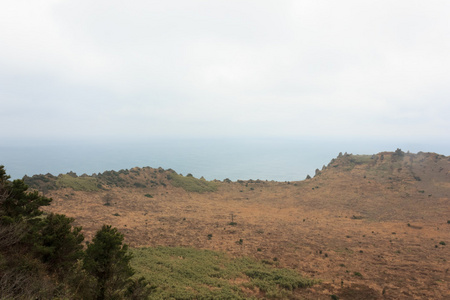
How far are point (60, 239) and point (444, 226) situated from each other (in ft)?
167

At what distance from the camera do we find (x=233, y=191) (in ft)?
208

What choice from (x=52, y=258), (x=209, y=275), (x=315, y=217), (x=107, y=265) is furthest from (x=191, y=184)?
(x=107, y=265)

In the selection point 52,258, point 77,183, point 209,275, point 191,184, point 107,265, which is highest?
point 107,265

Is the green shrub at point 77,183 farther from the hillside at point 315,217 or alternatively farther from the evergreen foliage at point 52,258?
the evergreen foliage at point 52,258

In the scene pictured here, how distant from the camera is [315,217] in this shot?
41.8 m

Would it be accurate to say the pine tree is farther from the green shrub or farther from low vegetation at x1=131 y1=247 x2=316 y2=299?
the green shrub

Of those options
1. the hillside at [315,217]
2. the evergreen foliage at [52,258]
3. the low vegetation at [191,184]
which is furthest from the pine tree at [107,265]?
the low vegetation at [191,184]

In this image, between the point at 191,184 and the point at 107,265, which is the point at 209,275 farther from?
the point at 191,184

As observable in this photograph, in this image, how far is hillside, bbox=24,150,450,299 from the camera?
21328mm

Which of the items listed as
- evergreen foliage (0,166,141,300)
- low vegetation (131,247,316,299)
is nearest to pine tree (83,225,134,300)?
evergreen foliage (0,166,141,300)

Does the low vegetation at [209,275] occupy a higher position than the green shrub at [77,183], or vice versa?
the green shrub at [77,183]

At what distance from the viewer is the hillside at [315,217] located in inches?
840

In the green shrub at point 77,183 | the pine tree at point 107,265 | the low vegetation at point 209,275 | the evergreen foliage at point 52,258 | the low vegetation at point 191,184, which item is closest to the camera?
the evergreen foliage at point 52,258

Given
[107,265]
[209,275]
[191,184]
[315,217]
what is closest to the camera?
[107,265]
